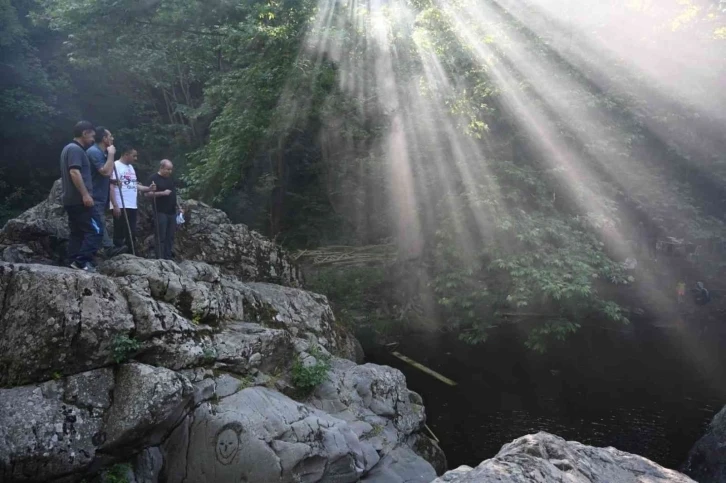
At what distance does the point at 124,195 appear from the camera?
8.16 meters

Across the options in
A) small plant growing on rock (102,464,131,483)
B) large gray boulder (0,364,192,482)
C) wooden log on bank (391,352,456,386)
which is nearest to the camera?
large gray boulder (0,364,192,482)

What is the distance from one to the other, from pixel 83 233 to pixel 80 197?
496mm

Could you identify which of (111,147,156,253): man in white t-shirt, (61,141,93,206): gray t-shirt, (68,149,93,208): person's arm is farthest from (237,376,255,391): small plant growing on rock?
(61,141,93,206): gray t-shirt

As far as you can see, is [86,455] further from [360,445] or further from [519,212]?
[519,212]

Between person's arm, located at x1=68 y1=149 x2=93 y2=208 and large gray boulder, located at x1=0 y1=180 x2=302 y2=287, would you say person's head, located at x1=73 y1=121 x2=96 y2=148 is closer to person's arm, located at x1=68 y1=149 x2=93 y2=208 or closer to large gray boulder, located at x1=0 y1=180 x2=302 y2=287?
person's arm, located at x1=68 y1=149 x2=93 y2=208

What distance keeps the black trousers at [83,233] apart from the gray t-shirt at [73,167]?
4.1 inches

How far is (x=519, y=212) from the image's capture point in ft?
41.5

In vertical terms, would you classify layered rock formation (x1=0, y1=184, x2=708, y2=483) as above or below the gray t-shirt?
below

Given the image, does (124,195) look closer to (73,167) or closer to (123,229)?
(123,229)

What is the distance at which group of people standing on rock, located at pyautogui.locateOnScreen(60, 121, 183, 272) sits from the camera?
6.94 metres

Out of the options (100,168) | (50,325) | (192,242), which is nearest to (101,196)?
(100,168)

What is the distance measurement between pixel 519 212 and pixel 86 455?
31.9 feet

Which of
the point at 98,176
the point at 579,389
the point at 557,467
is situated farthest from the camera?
the point at 579,389

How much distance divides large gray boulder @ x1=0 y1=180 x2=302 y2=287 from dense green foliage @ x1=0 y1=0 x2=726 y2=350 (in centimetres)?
399
